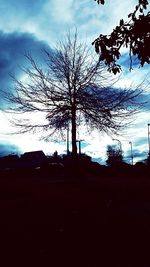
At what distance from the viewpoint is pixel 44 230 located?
6320 mm

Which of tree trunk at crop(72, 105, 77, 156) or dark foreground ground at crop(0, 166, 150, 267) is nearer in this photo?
dark foreground ground at crop(0, 166, 150, 267)

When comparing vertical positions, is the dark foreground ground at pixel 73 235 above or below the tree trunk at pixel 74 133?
below

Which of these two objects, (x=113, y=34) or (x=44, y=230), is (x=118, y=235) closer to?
(x=44, y=230)

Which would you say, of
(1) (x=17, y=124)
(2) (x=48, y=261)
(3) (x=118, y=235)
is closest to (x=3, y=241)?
(2) (x=48, y=261)

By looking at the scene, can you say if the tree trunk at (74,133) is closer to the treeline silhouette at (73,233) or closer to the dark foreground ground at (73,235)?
the treeline silhouette at (73,233)

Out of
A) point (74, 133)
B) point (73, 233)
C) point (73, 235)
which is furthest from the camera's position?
point (74, 133)

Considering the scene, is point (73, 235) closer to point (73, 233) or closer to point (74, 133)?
→ point (73, 233)

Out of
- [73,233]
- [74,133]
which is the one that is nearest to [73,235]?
[73,233]

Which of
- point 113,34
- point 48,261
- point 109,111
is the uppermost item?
point 109,111

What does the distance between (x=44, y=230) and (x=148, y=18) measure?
4.59 metres

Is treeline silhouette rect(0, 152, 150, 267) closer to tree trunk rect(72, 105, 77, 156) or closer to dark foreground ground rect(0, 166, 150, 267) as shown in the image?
dark foreground ground rect(0, 166, 150, 267)

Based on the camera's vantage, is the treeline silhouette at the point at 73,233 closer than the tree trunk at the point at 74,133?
Yes

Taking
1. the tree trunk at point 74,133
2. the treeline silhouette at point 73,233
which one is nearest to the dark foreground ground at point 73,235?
the treeline silhouette at point 73,233

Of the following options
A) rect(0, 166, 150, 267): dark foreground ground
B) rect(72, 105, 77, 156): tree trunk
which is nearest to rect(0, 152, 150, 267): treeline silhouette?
rect(0, 166, 150, 267): dark foreground ground
